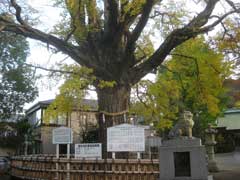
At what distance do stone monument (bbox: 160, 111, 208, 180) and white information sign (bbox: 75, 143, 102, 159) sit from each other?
314 cm

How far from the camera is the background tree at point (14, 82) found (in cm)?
3028

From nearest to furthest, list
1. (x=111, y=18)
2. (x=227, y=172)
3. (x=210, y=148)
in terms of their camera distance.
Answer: (x=111, y=18) < (x=227, y=172) < (x=210, y=148)

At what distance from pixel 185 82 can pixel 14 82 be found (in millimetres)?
16222

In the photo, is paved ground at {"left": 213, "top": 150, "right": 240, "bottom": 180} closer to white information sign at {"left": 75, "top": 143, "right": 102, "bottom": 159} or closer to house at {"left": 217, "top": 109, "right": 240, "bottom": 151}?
white information sign at {"left": 75, "top": 143, "right": 102, "bottom": 159}

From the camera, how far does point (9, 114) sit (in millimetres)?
32688

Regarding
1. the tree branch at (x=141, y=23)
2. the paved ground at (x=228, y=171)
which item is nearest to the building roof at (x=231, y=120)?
the paved ground at (x=228, y=171)

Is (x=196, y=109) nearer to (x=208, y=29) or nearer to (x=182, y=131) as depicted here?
(x=208, y=29)

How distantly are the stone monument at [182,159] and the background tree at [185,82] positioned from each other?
6.32 m

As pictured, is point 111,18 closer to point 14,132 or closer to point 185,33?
point 185,33

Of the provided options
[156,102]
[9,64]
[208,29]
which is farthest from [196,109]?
[9,64]

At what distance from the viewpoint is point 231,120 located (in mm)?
42250

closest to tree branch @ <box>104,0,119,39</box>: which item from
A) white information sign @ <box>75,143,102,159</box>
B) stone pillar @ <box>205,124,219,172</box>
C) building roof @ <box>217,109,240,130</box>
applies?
white information sign @ <box>75,143,102,159</box>

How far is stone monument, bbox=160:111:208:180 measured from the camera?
11.6m

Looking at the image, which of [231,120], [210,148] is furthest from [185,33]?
[231,120]
